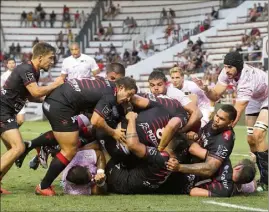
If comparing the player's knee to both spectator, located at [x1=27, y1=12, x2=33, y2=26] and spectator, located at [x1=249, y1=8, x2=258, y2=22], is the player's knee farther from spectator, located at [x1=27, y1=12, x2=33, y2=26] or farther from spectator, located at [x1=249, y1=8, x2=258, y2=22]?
spectator, located at [x1=27, y1=12, x2=33, y2=26]

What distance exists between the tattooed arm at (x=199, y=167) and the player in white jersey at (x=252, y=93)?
81 cm

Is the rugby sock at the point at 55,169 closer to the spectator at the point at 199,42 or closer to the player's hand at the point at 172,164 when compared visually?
the player's hand at the point at 172,164

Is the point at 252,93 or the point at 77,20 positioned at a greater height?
the point at 252,93

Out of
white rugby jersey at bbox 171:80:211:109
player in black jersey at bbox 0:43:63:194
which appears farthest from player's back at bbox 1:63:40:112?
white rugby jersey at bbox 171:80:211:109

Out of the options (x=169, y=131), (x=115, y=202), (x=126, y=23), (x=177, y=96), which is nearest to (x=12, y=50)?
(x=126, y=23)

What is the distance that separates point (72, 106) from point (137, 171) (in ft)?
3.88

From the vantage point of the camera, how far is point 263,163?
9422mm

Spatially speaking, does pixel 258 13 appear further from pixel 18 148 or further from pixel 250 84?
pixel 18 148

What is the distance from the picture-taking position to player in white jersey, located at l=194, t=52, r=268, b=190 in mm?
9180

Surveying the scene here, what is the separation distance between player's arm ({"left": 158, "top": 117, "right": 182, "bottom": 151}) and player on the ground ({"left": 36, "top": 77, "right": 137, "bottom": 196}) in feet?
1.68

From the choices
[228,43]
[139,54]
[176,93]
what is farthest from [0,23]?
[176,93]

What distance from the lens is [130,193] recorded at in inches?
334

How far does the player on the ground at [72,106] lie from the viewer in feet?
27.2

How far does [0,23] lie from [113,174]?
120ft
